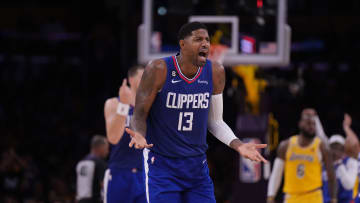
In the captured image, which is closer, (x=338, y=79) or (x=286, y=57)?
(x=286, y=57)

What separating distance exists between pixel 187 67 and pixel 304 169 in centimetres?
417

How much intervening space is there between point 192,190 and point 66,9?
13.8 m

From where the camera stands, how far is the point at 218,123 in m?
4.88

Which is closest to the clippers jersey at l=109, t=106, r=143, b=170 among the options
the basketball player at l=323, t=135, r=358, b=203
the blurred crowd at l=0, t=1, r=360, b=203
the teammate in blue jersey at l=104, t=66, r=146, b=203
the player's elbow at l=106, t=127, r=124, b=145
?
the teammate in blue jersey at l=104, t=66, r=146, b=203

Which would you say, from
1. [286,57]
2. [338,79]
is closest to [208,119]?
[286,57]

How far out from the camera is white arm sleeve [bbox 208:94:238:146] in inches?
188

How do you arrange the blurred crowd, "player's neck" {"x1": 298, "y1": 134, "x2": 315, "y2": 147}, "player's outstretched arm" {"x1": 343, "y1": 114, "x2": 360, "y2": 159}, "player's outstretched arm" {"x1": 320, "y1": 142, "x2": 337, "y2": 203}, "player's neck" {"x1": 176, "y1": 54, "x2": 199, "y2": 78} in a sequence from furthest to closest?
the blurred crowd < "player's outstretched arm" {"x1": 343, "y1": 114, "x2": 360, "y2": 159} < "player's neck" {"x1": 298, "y1": 134, "x2": 315, "y2": 147} < "player's outstretched arm" {"x1": 320, "y1": 142, "x2": 337, "y2": 203} < "player's neck" {"x1": 176, "y1": 54, "x2": 199, "y2": 78}

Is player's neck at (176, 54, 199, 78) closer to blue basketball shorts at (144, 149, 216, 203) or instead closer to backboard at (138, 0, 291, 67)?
blue basketball shorts at (144, 149, 216, 203)

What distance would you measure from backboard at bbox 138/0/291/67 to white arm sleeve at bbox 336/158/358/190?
1.75 metres

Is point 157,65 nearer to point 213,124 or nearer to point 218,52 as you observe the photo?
point 213,124

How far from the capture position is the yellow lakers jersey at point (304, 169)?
822 centimetres

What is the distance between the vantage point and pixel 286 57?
9.32 meters

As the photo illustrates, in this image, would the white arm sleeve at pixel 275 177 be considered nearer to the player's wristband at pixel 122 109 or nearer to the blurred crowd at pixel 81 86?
the player's wristband at pixel 122 109

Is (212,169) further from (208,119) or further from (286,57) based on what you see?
(208,119)
